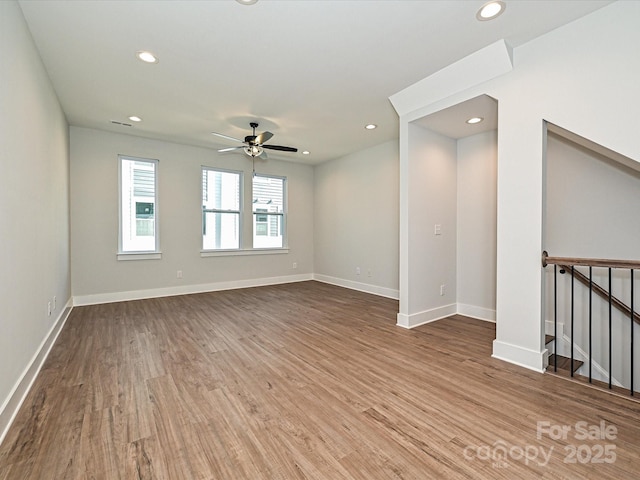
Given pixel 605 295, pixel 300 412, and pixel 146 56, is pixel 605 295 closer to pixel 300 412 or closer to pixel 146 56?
pixel 300 412

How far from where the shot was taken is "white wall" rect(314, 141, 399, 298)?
5375 mm

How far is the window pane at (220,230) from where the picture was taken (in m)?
5.96

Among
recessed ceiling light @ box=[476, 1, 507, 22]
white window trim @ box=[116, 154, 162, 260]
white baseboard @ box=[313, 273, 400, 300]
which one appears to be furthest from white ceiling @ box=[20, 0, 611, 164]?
white baseboard @ box=[313, 273, 400, 300]

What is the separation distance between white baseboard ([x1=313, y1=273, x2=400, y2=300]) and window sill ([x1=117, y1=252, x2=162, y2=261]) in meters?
3.42

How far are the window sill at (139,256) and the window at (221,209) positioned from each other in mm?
836

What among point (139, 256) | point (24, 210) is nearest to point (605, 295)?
point (24, 210)

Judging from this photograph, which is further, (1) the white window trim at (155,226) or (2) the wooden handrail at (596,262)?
(1) the white window trim at (155,226)

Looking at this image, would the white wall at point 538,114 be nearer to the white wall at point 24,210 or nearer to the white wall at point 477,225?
the white wall at point 477,225

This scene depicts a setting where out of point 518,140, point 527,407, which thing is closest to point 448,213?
point 518,140

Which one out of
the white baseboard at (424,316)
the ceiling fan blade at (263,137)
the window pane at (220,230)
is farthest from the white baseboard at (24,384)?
the white baseboard at (424,316)

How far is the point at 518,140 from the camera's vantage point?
263 centimetres

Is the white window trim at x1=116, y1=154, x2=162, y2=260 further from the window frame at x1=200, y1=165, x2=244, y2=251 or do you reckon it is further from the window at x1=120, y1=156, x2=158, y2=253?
the window frame at x1=200, y1=165, x2=244, y2=251

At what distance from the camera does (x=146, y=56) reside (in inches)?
109

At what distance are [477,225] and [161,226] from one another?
5.20 m
